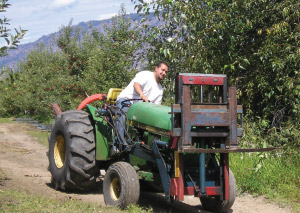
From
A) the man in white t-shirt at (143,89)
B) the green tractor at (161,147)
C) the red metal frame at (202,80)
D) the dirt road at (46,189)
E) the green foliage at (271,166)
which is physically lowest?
the dirt road at (46,189)

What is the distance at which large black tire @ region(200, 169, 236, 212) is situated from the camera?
19.6 ft

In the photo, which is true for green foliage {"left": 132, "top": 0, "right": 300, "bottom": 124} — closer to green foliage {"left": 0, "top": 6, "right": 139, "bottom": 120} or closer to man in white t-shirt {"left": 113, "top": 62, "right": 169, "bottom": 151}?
green foliage {"left": 0, "top": 6, "right": 139, "bottom": 120}

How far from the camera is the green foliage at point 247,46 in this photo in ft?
28.9

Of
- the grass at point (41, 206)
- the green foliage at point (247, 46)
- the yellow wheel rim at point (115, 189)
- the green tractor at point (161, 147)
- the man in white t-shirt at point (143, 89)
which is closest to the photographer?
the green tractor at point (161, 147)

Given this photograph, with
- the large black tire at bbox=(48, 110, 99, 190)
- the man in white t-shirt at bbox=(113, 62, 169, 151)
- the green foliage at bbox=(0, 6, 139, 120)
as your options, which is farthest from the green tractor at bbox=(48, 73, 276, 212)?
the green foliage at bbox=(0, 6, 139, 120)

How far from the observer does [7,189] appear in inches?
275

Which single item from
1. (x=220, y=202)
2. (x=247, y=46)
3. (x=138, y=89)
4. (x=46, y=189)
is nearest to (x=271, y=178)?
(x=220, y=202)

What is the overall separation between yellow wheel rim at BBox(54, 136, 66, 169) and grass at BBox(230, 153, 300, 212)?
291 cm

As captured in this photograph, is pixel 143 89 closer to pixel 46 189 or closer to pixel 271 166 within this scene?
pixel 46 189

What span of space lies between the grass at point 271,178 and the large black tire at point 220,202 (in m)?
1.12

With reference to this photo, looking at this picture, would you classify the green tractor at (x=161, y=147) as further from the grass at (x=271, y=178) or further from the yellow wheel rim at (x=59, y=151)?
the grass at (x=271, y=178)

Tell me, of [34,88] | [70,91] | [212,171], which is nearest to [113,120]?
[212,171]

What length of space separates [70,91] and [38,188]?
11752mm

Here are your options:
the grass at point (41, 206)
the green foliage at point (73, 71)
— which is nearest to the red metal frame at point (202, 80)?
the grass at point (41, 206)
